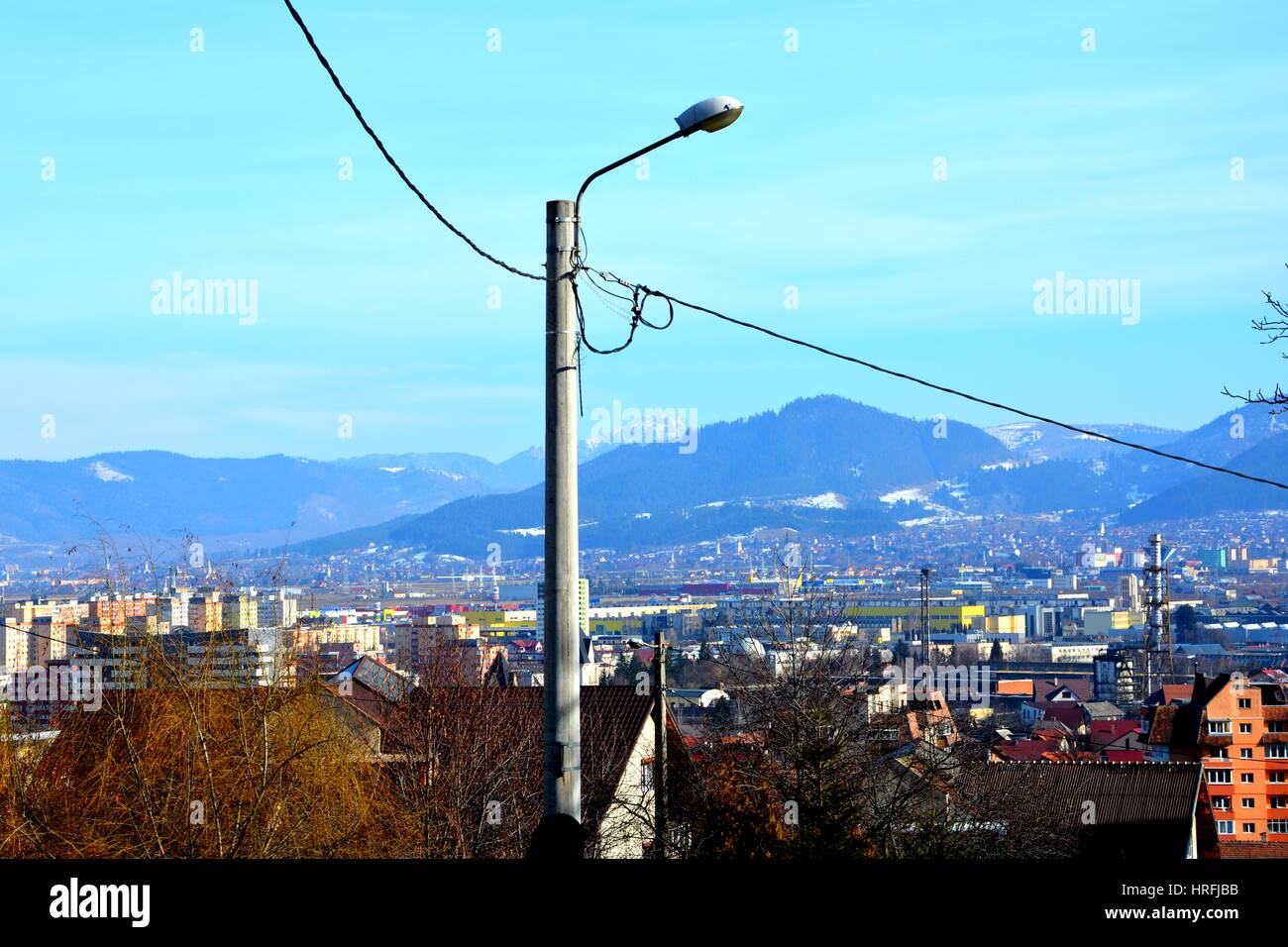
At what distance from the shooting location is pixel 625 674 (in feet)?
256

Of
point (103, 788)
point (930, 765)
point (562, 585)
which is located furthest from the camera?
point (930, 765)

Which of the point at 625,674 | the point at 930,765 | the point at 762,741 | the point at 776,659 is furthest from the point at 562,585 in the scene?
the point at 625,674

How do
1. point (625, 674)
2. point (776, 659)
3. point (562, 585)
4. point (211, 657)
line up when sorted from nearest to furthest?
point (562, 585) → point (211, 657) → point (776, 659) → point (625, 674)

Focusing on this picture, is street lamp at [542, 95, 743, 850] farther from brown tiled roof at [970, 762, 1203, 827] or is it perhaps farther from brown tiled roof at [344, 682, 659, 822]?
brown tiled roof at [970, 762, 1203, 827]

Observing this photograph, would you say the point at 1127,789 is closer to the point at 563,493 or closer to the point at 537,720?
the point at 537,720

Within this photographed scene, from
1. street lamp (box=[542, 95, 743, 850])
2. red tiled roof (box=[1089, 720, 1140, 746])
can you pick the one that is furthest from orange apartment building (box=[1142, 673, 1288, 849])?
street lamp (box=[542, 95, 743, 850])

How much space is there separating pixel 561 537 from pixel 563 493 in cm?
22

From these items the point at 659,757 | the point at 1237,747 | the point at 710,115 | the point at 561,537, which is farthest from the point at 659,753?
the point at 1237,747

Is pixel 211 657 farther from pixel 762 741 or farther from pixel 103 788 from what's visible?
pixel 762 741

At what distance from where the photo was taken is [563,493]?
22.0 feet

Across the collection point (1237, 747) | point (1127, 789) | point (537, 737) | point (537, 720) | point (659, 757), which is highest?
point (659, 757)

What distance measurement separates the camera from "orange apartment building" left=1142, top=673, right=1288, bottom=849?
5259cm

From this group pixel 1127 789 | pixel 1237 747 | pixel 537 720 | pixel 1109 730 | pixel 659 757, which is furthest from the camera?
pixel 1109 730

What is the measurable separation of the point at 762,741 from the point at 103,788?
384 inches
